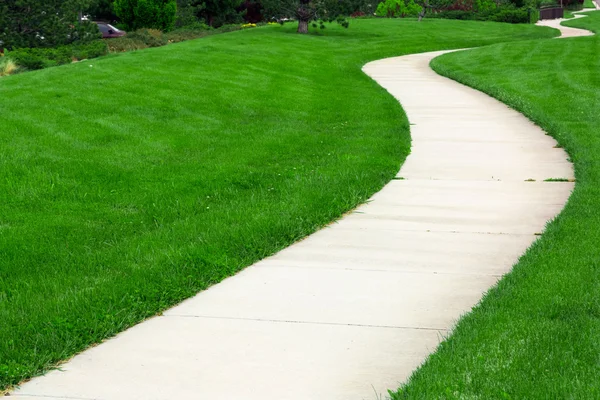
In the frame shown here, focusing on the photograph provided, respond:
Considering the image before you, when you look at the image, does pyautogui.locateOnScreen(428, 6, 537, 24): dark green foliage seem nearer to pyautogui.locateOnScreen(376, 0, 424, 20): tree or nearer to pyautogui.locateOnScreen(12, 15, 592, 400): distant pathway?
pyautogui.locateOnScreen(376, 0, 424, 20): tree

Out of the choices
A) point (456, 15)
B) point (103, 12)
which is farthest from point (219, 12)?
point (456, 15)

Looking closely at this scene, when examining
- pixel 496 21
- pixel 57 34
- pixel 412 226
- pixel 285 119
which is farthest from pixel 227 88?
pixel 496 21

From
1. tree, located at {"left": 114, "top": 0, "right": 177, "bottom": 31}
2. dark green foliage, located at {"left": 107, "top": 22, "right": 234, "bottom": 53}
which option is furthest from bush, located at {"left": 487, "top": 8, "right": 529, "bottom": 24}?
tree, located at {"left": 114, "top": 0, "right": 177, "bottom": 31}

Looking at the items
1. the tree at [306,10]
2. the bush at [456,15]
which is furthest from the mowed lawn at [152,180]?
the bush at [456,15]

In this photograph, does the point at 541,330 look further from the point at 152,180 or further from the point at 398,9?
the point at 398,9

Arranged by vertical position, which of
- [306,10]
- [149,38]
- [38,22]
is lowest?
[149,38]

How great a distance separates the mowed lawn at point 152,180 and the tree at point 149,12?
19993 millimetres

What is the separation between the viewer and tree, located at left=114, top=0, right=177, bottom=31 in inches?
1521

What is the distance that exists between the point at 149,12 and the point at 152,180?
30989 mm

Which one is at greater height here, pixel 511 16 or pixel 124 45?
pixel 124 45

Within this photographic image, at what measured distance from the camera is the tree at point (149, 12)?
127ft

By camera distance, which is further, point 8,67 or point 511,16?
point 511,16

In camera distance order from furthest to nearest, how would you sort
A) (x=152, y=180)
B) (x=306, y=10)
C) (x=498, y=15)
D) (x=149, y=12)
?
(x=498, y=15) < (x=149, y=12) < (x=306, y=10) < (x=152, y=180)

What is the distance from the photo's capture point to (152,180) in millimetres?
9172
